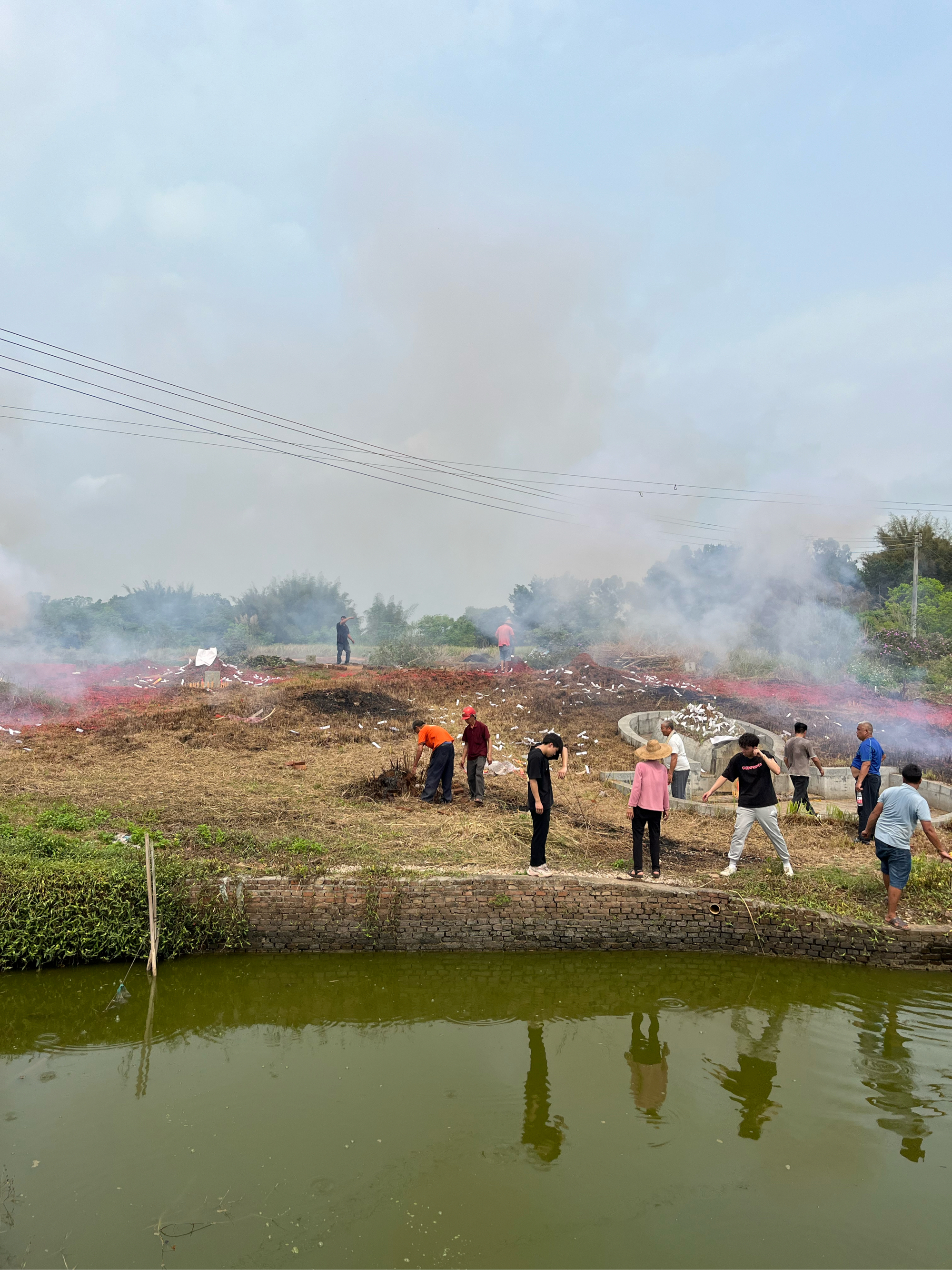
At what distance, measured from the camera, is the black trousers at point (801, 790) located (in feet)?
34.2

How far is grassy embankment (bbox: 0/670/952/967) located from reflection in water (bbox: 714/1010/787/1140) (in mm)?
1470

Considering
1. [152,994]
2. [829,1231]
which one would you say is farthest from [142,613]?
[829,1231]

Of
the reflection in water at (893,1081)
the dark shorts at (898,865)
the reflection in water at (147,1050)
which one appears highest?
the dark shorts at (898,865)

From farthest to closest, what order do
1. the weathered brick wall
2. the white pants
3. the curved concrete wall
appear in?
the curved concrete wall, the white pants, the weathered brick wall

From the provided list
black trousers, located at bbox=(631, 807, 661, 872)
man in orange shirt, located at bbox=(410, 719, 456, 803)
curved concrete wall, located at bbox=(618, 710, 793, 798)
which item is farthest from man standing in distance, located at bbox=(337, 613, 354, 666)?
black trousers, located at bbox=(631, 807, 661, 872)

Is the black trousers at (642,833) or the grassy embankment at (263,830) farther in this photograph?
the black trousers at (642,833)

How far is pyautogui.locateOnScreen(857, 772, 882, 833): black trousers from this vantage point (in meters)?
9.19

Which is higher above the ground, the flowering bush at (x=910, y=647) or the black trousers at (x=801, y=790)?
the flowering bush at (x=910, y=647)

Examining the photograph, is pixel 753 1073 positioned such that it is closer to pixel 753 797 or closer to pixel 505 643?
pixel 753 797

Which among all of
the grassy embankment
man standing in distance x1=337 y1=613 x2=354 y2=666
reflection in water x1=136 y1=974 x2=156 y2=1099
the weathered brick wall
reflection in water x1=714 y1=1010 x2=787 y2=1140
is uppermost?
→ man standing in distance x1=337 y1=613 x2=354 y2=666

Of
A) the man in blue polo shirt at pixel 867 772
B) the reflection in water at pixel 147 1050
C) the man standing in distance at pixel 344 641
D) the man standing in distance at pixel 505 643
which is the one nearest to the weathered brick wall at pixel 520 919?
the reflection in water at pixel 147 1050

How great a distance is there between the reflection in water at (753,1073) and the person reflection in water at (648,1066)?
1.32 ft

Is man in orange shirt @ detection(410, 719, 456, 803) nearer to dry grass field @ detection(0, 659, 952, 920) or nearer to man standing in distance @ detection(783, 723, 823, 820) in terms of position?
dry grass field @ detection(0, 659, 952, 920)

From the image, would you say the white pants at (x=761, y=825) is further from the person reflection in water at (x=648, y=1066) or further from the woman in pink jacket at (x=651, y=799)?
the person reflection in water at (x=648, y=1066)
